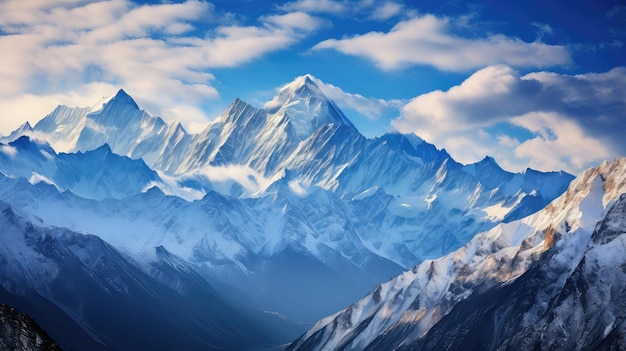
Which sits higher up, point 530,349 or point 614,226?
point 614,226

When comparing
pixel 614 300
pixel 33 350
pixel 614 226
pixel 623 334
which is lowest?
pixel 33 350

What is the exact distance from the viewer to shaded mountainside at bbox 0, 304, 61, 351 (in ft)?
278

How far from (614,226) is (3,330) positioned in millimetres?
148645

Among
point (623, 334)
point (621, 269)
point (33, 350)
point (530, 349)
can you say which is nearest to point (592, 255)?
point (621, 269)

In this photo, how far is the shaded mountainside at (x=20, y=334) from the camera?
84688mm

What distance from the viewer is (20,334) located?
280 ft

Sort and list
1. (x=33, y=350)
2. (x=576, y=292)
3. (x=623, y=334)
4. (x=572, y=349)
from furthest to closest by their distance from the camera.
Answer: (x=576, y=292)
(x=572, y=349)
(x=623, y=334)
(x=33, y=350)

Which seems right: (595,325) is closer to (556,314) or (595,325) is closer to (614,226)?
(556,314)

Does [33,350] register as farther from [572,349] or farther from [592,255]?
[592,255]

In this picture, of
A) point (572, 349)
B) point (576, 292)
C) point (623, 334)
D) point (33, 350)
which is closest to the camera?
point (33, 350)

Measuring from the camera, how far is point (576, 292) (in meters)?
186

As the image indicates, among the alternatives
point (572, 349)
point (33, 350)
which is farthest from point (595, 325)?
point (33, 350)

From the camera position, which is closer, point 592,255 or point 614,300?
point 614,300

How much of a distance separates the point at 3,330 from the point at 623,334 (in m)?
103
